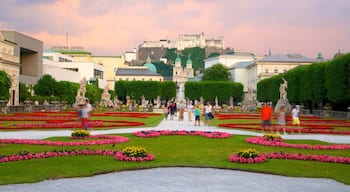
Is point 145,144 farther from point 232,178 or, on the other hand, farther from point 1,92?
point 1,92

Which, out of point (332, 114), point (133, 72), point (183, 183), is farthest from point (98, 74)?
point (183, 183)

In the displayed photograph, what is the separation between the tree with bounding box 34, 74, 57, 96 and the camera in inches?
2990

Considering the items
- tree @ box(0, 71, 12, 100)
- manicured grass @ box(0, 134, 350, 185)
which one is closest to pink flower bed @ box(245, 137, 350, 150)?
manicured grass @ box(0, 134, 350, 185)

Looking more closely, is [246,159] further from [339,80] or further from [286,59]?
[286,59]

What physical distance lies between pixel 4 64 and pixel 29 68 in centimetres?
1792

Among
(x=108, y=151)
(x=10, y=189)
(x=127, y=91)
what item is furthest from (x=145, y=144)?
(x=127, y=91)

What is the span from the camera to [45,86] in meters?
76.0

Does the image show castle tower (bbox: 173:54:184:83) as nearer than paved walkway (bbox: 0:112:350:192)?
No

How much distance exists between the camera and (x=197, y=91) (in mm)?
109750

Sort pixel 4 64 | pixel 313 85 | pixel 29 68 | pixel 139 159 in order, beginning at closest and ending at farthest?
pixel 139 159
pixel 313 85
pixel 4 64
pixel 29 68

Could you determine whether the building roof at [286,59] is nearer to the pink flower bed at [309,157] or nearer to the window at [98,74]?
the window at [98,74]

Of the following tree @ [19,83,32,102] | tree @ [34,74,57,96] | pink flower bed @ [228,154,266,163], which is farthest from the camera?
tree @ [34,74,57,96]

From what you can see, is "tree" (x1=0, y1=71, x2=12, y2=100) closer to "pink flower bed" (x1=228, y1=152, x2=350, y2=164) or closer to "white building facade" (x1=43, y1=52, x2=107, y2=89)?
"pink flower bed" (x1=228, y1=152, x2=350, y2=164)

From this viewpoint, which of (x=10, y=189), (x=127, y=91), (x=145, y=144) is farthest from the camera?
(x=127, y=91)
